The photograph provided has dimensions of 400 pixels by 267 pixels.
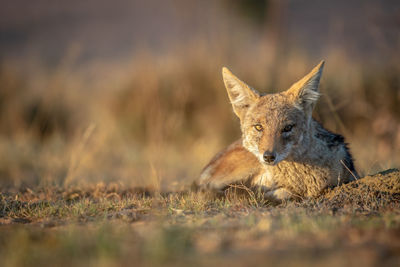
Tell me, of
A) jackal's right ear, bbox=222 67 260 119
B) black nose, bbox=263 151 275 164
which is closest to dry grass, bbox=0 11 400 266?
black nose, bbox=263 151 275 164

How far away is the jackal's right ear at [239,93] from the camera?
438cm

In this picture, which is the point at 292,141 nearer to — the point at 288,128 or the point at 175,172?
the point at 288,128

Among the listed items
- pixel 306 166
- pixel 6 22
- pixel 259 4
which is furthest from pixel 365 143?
pixel 6 22

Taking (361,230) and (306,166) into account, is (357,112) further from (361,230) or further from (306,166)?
(361,230)

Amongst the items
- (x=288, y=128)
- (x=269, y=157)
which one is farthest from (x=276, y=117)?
(x=269, y=157)

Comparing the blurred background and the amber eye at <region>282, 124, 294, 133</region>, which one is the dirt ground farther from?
the blurred background

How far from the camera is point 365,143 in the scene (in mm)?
7547

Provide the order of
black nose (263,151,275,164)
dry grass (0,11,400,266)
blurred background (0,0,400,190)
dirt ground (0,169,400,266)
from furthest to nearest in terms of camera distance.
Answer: blurred background (0,0,400,190), black nose (263,151,275,164), dry grass (0,11,400,266), dirt ground (0,169,400,266)

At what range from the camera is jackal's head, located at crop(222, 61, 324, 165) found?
12.6ft

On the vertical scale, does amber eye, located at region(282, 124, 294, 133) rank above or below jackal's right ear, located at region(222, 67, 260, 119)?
below

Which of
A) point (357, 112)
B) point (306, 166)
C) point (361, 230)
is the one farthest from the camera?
point (357, 112)

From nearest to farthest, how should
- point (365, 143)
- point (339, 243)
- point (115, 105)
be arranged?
point (339, 243), point (365, 143), point (115, 105)

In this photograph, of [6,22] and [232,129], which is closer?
[232,129]

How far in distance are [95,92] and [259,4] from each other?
7317 millimetres
